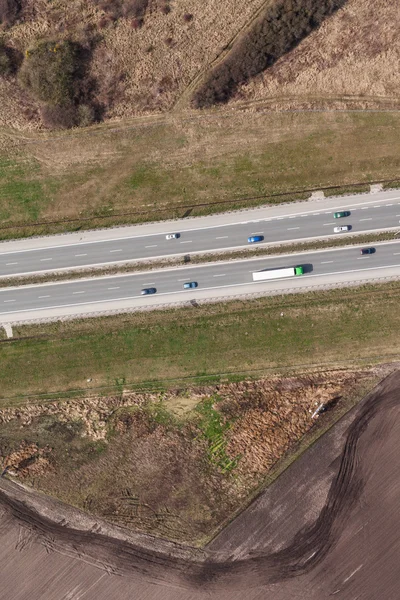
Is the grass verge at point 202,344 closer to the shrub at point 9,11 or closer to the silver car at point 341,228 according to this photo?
the silver car at point 341,228

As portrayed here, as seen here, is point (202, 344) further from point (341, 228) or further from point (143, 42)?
point (143, 42)

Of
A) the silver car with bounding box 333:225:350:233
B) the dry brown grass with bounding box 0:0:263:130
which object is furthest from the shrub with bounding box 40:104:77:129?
the silver car with bounding box 333:225:350:233

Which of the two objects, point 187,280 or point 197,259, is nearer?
point 197,259

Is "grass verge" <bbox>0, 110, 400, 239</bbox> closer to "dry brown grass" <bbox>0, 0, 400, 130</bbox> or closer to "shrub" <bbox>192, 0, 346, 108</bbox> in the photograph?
"dry brown grass" <bbox>0, 0, 400, 130</bbox>

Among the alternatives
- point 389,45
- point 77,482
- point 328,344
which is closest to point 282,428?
point 328,344

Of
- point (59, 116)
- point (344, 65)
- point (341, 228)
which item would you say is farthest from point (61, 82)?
point (341, 228)

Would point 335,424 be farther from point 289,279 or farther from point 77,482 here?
point 77,482
